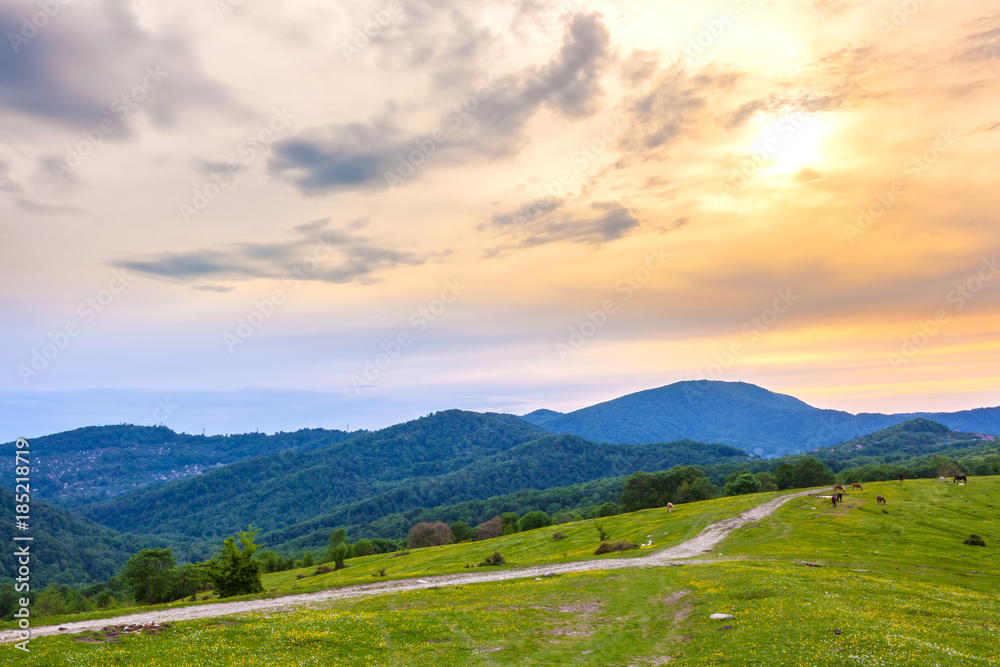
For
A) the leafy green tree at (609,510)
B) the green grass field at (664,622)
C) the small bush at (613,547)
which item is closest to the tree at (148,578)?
the green grass field at (664,622)

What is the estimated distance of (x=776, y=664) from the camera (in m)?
24.8

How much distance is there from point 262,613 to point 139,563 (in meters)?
79.8

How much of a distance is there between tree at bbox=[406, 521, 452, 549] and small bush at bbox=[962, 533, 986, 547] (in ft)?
388

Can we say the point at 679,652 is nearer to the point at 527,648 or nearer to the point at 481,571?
the point at 527,648

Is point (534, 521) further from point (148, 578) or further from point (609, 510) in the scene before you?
point (148, 578)

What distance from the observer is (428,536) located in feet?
501

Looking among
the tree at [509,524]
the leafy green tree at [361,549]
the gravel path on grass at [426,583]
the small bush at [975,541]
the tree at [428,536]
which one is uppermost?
the gravel path on grass at [426,583]

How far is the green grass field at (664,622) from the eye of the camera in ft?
87.0

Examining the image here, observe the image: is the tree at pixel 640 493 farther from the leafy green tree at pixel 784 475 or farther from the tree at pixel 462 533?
the tree at pixel 462 533

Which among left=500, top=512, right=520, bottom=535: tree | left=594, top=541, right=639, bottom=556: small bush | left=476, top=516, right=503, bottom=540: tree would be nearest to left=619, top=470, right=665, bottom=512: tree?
left=500, top=512, right=520, bottom=535: tree

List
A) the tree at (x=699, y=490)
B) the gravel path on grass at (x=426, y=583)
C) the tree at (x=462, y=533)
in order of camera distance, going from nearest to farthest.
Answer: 1. the gravel path on grass at (x=426, y=583)
2. the tree at (x=699, y=490)
3. the tree at (x=462, y=533)

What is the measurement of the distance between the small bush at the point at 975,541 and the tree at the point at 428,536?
388ft

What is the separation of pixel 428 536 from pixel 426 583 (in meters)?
104

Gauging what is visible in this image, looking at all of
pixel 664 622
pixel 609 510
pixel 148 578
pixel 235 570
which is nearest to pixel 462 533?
pixel 609 510
